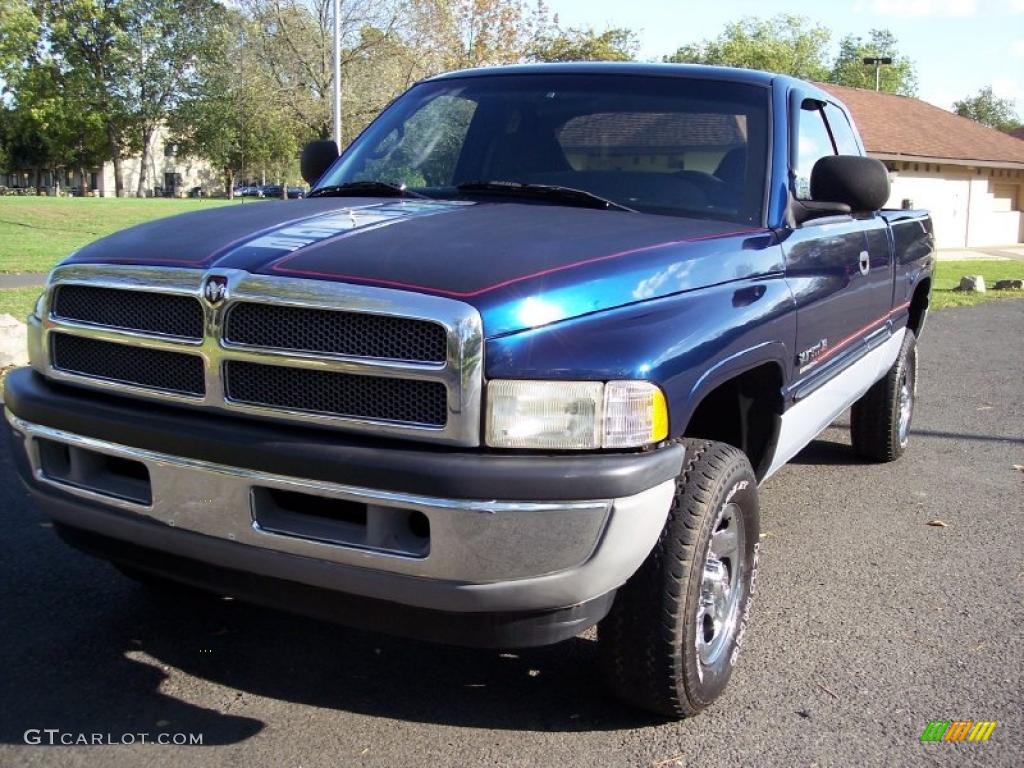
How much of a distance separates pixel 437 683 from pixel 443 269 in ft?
4.63

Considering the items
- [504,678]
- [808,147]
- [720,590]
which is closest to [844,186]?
[808,147]

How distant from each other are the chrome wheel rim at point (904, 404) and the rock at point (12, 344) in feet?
19.4

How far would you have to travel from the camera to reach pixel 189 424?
8.66 feet

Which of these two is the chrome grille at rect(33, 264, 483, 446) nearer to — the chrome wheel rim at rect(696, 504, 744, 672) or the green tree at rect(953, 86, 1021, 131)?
the chrome wheel rim at rect(696, 504, 744, 672)

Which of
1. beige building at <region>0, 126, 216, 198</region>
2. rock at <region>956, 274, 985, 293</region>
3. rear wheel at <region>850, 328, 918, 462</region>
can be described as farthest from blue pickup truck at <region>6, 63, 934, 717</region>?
beige building at <region>0, 126, 216, 198</region>

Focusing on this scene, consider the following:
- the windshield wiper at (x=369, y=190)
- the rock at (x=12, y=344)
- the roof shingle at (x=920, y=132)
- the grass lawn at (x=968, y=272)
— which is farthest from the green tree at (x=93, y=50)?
the windshield wiper at (x=369, y=190)

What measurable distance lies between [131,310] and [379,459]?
94 centimetres

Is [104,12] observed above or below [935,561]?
above

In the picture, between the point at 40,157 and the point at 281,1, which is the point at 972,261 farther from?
the point at 40,157

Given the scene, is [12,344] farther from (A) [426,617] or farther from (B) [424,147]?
(A) [426,617]

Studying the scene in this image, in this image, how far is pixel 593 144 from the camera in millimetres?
3852

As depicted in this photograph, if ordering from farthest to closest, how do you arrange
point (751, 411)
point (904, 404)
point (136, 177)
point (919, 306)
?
point (136, 177) → point (919, 306) → point (904, 404) → point (751, 411)

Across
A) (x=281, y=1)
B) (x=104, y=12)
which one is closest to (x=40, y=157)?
(x=104, y=12)

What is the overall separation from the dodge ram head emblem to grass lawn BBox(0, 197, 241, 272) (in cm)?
1356
